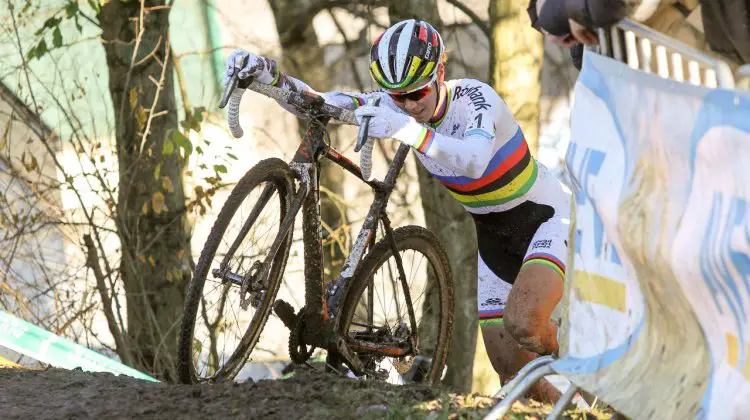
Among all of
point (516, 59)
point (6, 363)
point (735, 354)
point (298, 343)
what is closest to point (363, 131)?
point (298, 343)

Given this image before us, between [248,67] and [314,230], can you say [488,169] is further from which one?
[248,67]

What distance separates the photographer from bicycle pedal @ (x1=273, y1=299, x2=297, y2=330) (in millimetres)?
5242

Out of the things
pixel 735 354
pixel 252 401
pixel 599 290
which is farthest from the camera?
pixel 252 401

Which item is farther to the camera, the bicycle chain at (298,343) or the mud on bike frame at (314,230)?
the bicycle chain at (298,343)

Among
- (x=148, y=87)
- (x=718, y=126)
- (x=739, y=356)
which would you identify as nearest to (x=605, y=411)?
(x=739, y=356)

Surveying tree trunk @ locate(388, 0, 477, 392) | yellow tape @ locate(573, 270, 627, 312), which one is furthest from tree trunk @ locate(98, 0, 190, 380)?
yellow tape @ locate(573, 270, 627, 312)

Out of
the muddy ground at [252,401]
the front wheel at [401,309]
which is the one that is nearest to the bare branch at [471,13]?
the front wheel at [401,309]

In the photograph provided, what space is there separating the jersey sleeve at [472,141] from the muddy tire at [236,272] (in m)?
0.68

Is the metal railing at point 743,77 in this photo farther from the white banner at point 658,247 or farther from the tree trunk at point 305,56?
the tree trunk at point 305,56

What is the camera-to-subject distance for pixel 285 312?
17.4 ft

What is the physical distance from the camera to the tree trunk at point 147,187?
865 centimetres

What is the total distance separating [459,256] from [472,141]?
4.54m

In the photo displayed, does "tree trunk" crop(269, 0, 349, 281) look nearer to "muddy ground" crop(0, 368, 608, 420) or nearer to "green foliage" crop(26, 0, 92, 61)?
"green foliage" crop(26, 0, 92, 61)

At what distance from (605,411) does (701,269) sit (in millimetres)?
1315
